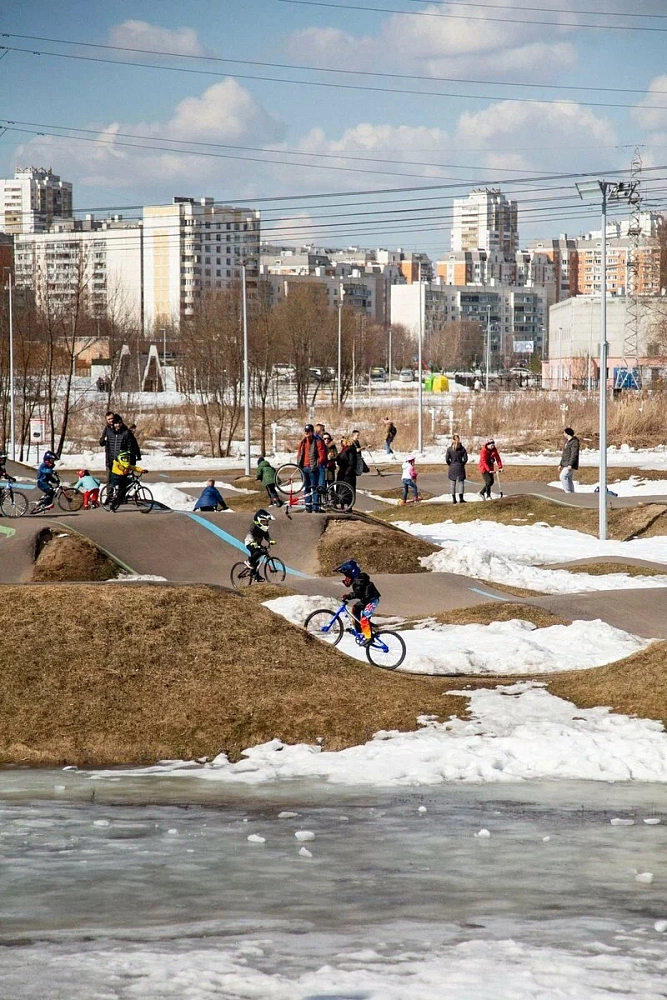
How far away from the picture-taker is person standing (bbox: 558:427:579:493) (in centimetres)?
3562

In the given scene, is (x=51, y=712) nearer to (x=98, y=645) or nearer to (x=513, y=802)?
(x=98, y=645)

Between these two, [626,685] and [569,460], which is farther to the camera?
[569,460]

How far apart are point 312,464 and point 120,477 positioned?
4460mm

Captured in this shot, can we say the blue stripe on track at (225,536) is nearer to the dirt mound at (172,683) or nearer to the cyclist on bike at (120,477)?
the cyclist on bike at (120,477)

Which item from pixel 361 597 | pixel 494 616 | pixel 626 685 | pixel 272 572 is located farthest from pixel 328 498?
Answer: pixel 626 685

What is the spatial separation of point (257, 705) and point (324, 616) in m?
4.16

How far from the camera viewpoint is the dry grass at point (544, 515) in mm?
31359

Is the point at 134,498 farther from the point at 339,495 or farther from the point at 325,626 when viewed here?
the point at 325,626

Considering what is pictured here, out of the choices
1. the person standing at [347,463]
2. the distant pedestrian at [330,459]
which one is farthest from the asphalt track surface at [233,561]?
the distant pedestrian at [330,459]

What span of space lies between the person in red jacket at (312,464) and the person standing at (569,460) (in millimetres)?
9678

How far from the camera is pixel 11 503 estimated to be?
27938 mm

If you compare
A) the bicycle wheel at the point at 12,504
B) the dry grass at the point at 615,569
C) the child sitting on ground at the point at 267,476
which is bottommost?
the dry grass at the point at 615,569

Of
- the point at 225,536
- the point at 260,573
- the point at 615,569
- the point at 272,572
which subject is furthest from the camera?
the point at 225,536

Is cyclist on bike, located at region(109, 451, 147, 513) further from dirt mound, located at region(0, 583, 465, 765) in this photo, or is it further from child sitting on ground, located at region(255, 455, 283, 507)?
dirt mound, located at region(0, 583, 465, 765)
